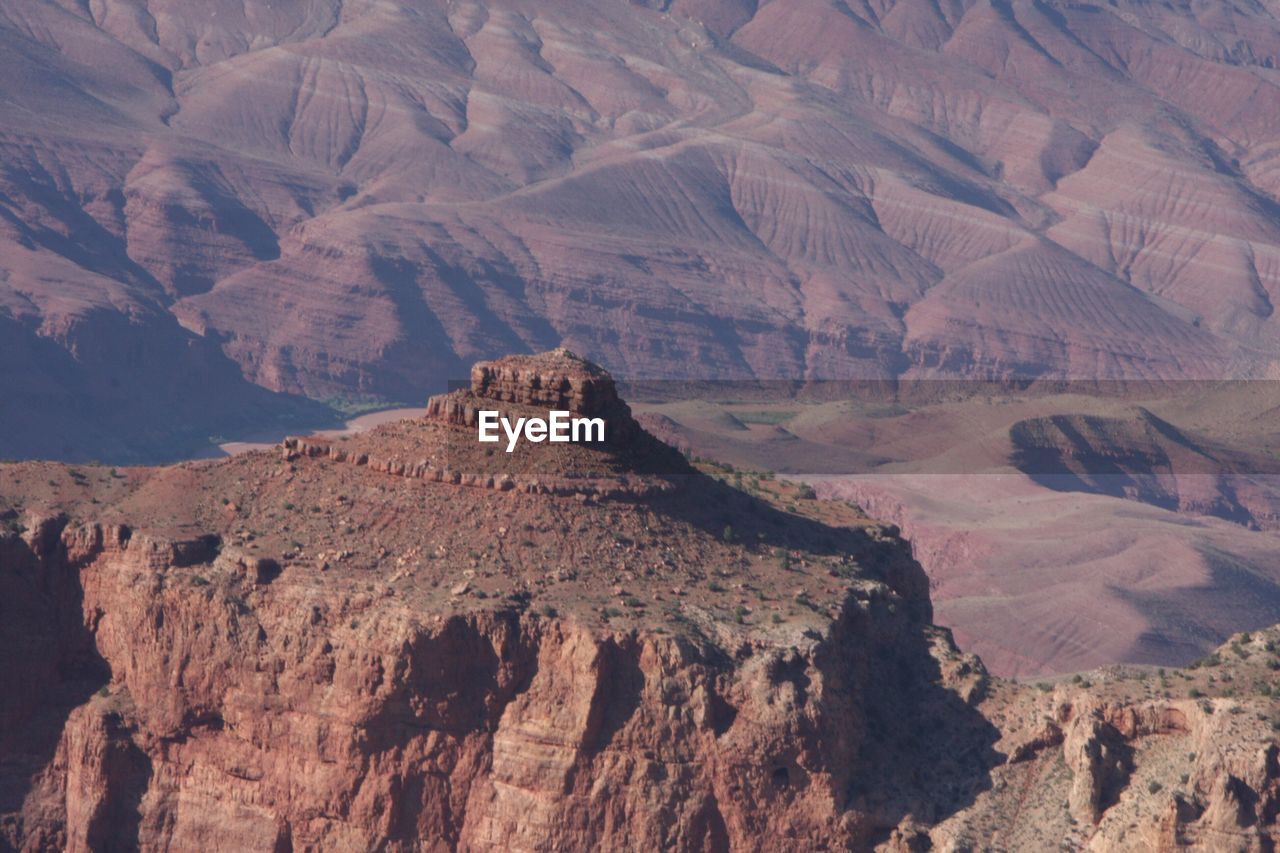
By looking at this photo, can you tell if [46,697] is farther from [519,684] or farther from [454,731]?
[519,684]

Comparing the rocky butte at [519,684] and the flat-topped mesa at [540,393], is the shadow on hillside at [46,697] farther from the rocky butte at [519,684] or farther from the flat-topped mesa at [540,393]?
the flat-topped mesa at [540,393]

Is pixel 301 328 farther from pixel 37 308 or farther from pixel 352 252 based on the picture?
pixel 37 308

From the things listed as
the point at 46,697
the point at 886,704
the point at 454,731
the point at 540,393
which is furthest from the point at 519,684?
the point at 46,697

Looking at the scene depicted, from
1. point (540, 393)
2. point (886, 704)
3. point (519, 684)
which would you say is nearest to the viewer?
point (519, 684)

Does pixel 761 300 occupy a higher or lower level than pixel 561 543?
higher

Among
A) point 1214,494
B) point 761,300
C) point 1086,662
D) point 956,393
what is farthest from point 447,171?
point 1086,662

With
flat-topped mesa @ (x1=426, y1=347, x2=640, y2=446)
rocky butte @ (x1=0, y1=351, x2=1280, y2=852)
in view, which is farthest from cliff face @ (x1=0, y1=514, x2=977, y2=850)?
flat-topped mesa @ (x1=426, y1=347, x2=640, y2=446)
